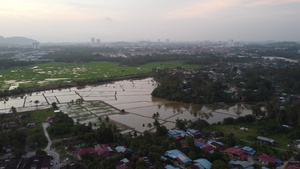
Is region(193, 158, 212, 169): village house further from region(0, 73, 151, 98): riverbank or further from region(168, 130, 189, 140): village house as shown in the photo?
region(0, 73, 151, 98): riverbank

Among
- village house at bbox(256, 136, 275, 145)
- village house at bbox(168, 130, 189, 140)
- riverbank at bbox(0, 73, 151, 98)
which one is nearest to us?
village house at bbox(256, 136, 275, 145)

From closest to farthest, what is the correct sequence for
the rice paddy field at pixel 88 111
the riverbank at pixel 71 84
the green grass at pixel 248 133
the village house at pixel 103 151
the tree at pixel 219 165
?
the tree at pixel 219 165, the village house at pixel 103 151, the green grass at pixel 248 133, the rice paddy field at pixel 88 111, the riverbank at pixel 71 84

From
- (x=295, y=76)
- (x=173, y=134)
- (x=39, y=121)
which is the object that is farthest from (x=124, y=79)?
(x=295, y=76)

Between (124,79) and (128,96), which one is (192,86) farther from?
(124,79)

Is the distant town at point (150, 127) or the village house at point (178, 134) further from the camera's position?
the village house at point (178, 134)

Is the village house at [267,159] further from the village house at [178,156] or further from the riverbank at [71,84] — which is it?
the riverbank at [71,84]

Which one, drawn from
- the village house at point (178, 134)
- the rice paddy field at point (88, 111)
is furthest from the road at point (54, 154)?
the village house at point (178, 134)

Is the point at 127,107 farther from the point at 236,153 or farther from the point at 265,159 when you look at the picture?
the point at 265,159

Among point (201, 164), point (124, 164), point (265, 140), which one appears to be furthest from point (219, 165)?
point (265, 140)

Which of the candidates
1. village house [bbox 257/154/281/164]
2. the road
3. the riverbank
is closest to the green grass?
village house [bbox 257/154/281/164]
